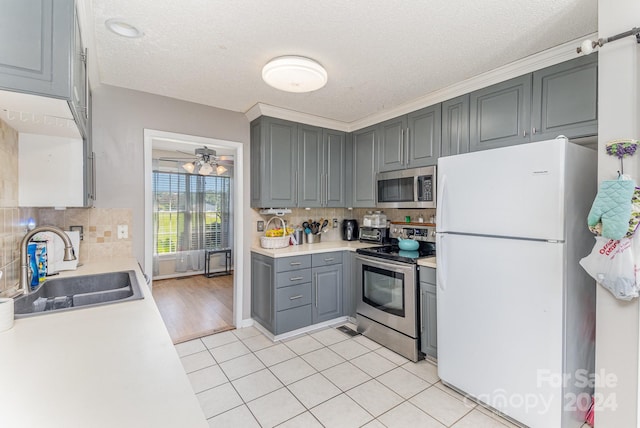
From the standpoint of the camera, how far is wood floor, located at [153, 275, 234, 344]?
324 cm

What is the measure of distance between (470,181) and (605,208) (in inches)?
27.5

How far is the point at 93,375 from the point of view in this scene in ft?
2.63

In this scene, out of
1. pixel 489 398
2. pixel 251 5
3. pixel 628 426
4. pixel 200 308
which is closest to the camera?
pixel 628 426

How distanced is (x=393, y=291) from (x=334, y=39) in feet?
6.88

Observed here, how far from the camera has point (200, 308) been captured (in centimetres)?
392

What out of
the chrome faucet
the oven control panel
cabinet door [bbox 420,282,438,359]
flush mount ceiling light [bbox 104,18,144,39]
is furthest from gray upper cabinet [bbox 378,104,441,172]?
the chrome faucet

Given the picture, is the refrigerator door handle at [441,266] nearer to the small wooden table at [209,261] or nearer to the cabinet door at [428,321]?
the cabinet door at [428,321]

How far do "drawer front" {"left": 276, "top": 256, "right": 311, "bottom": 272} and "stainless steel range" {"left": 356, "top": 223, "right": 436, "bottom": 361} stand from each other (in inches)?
22.2

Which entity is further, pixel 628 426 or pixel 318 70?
pixel 318 70

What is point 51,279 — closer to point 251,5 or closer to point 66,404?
point 66,404

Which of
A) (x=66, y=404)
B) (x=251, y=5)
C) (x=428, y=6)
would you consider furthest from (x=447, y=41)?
(x=66, y=404)

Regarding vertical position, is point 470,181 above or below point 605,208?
above

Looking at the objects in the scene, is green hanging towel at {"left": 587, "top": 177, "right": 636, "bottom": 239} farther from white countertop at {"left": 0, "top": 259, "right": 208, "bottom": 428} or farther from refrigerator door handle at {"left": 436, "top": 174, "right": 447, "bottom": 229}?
white countertop at {"left": 0, "top": 259, "right": 208, "bottom": 428}

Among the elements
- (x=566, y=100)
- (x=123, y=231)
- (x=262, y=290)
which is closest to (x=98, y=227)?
(x=123, y=231)
